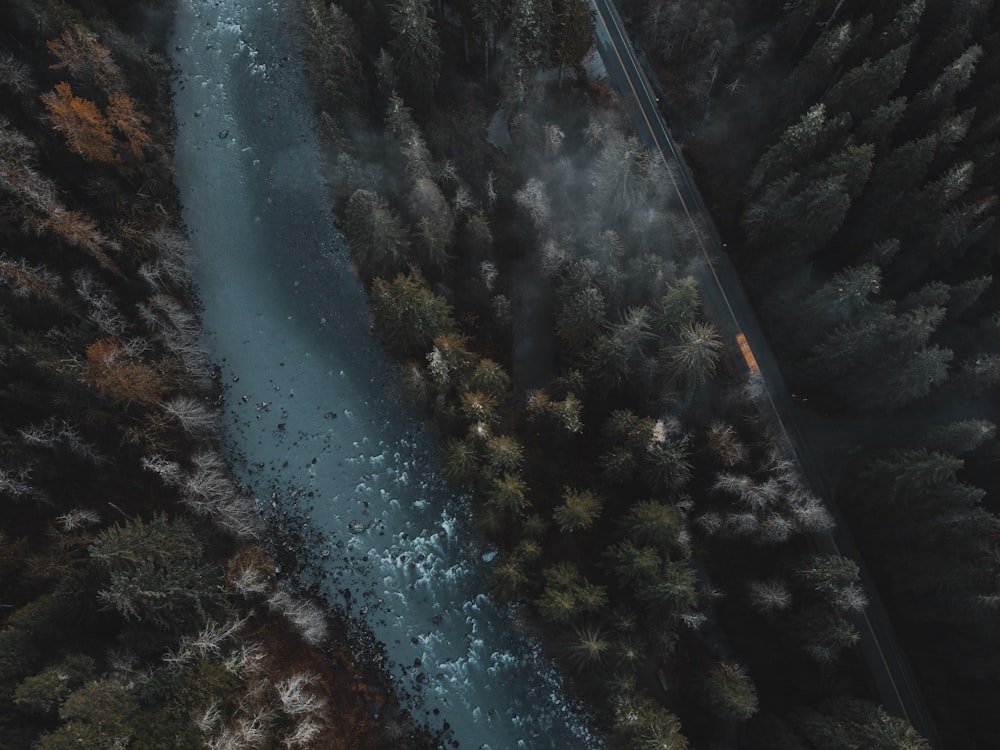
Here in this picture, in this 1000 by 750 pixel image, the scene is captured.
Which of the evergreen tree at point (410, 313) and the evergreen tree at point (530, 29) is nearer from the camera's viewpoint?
the evergreen tree at point (410, 313)

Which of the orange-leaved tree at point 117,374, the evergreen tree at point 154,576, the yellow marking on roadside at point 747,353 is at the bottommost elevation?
the evergreen tree at point 154,576

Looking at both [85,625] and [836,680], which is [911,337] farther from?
[85,625]

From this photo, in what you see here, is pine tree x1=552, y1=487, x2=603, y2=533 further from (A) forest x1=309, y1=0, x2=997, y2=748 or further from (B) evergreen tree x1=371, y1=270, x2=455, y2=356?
(B) evergreen tree x1=371, y1=270, x2=455, y2=356

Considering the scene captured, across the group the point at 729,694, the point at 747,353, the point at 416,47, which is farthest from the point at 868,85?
the point at 729,694

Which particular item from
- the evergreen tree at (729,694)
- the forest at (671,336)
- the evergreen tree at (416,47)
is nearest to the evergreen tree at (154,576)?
the forest at (671,336)

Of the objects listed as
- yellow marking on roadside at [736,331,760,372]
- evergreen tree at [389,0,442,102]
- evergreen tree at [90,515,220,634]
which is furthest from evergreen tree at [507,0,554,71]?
evergreen tree at [90,515,220,634]

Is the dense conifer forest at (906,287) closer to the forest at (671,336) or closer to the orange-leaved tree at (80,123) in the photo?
the forest at (671,336)

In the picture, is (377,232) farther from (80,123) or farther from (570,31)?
(570,31)
